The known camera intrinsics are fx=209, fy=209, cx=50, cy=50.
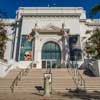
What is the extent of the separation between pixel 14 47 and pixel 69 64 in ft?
33.4

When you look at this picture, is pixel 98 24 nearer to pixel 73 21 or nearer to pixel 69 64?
pixel 73 21

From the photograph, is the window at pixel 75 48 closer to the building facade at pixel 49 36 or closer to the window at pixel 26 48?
the building facade at pixel 49 36

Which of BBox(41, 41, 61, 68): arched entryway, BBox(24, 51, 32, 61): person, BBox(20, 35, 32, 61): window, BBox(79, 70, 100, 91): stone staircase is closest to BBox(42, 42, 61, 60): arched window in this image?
BBox(41, 41, 61, 68): arched entryway

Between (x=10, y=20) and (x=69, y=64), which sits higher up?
(x=10, y=20)

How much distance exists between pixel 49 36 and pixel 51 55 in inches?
135

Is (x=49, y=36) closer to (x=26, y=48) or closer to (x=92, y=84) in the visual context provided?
(x=26, y=48)

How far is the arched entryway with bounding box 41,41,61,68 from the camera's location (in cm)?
3459

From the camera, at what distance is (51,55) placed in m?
35.2

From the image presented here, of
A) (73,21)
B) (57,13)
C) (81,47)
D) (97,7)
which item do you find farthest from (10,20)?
(97,7)

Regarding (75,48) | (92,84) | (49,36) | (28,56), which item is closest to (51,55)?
(49,36)

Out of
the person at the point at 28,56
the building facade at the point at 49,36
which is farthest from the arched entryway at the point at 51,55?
the person at the point at 28,56

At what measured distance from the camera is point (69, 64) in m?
32.9

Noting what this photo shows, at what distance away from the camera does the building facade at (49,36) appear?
34156 mm

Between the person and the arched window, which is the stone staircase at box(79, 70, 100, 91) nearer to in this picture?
the person
